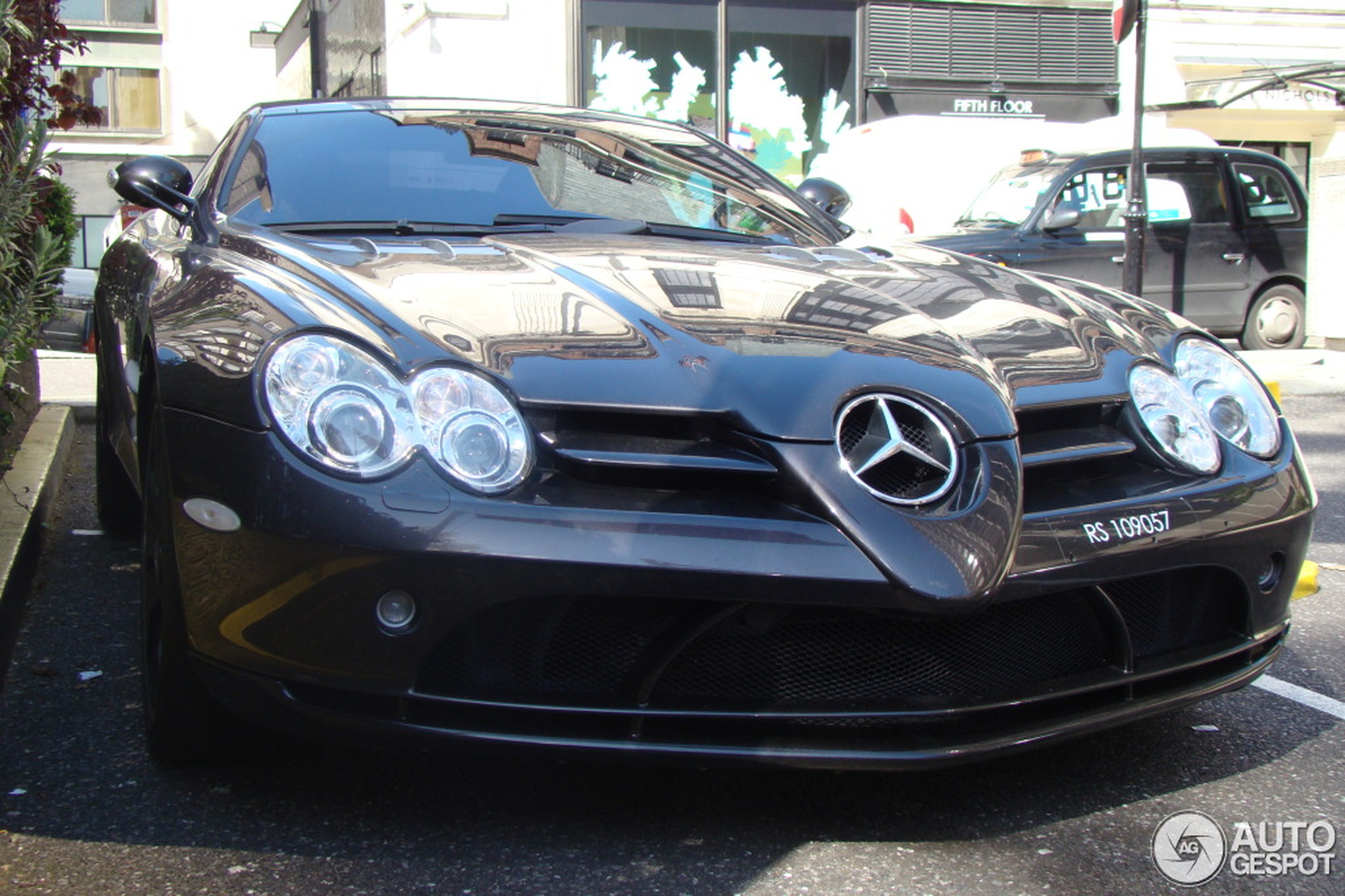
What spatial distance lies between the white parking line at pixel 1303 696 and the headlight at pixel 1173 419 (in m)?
0.67

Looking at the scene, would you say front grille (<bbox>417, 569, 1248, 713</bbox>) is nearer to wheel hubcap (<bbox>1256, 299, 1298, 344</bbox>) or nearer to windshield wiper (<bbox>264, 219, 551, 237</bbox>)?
windshield wiper (<bbox>264, 219, 551, 237</bbox>)

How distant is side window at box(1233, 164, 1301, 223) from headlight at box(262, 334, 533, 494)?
10787mm

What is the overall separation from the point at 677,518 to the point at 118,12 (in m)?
32.6

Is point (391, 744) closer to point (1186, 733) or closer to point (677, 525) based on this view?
point (677, 525)

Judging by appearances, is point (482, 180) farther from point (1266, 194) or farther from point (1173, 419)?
point (1266, 194)

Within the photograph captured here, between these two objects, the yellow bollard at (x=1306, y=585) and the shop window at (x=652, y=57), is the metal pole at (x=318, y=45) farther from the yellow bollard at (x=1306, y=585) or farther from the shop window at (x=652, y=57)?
the yellow bollard at (x=1306, y=585)

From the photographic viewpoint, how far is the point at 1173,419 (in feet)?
8.95

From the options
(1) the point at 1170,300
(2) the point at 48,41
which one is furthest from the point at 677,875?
(1) the point at 1170,300

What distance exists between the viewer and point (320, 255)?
9.45ft

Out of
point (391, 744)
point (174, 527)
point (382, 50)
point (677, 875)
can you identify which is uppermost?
point (382, 50)

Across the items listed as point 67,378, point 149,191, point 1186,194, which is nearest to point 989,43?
point 1186,194

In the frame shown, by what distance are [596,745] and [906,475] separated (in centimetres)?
64

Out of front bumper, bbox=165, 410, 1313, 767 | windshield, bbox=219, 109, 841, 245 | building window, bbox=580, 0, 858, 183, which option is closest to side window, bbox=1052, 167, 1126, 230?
building window, bbox=580, 0, 858, 183

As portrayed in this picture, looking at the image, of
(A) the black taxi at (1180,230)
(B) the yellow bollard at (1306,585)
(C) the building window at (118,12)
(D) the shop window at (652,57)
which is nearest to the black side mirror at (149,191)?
(B) the yellow bollard at (1306,585)
